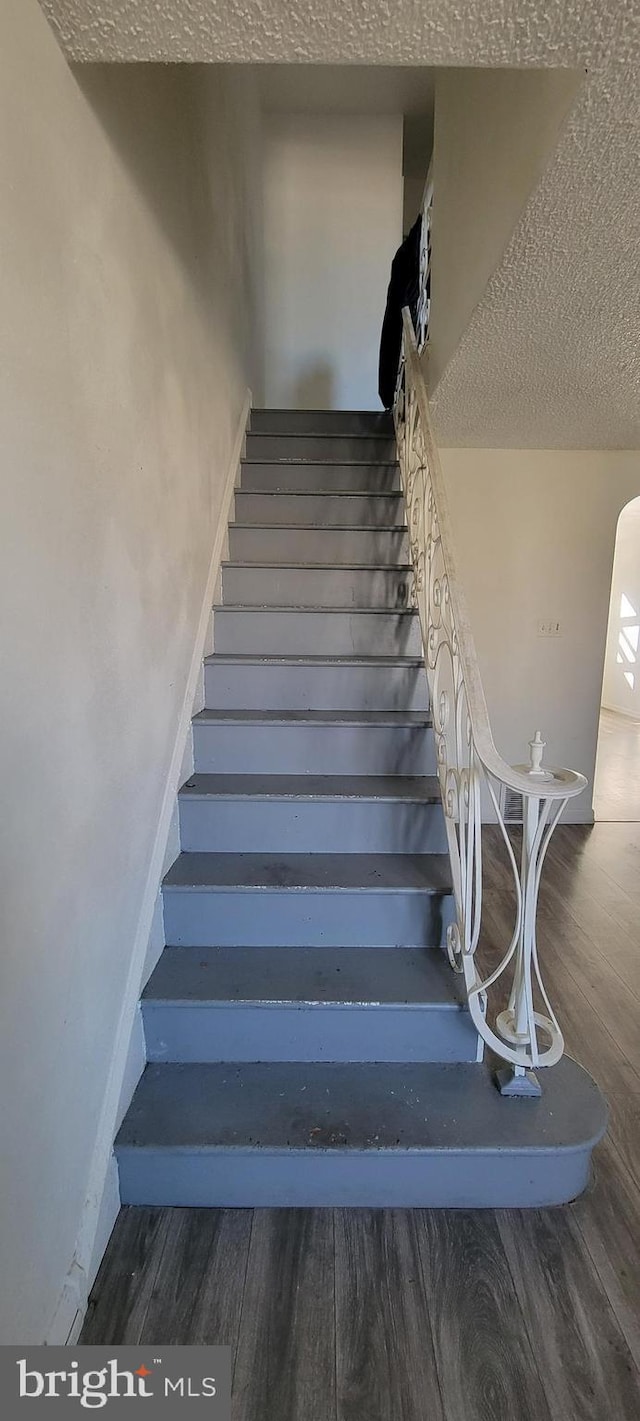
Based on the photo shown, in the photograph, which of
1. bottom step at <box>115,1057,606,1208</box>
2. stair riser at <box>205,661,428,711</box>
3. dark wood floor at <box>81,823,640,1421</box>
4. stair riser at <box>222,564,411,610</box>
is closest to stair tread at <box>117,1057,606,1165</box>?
bottom step at <box>115,1057,606,1208</box>

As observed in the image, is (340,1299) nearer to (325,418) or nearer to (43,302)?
(43,302)

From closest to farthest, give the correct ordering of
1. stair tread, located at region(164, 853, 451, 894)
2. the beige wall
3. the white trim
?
1. the beige wall
2. stair tread, located at region(164, 853, 451, 894)
3. the white trim

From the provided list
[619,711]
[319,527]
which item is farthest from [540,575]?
[619,711]

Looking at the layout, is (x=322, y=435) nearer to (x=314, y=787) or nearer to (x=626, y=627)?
(x=314, y=787)

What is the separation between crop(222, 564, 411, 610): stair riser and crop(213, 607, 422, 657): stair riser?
0.45 feet

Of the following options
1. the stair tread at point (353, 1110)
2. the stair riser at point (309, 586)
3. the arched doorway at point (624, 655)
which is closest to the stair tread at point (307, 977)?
the stair tread at point (353, 1110)

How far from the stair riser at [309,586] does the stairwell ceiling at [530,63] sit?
79 cm

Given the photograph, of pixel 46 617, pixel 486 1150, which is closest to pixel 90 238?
pixel 46 617

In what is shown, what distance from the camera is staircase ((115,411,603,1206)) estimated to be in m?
1.26

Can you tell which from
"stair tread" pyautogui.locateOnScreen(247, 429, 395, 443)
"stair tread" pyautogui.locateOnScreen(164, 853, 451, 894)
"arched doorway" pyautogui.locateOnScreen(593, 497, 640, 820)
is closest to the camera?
"stair tread" pyautogui.locateOnScreen(164, 853, 451, 894)

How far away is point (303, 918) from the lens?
5.26ft

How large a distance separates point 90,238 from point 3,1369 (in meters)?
1.73

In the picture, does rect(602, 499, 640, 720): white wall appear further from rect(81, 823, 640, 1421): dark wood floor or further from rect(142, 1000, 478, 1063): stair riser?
rect(81, 823, 640, 1421): dark wood floor

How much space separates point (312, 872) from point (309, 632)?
3.02ft
